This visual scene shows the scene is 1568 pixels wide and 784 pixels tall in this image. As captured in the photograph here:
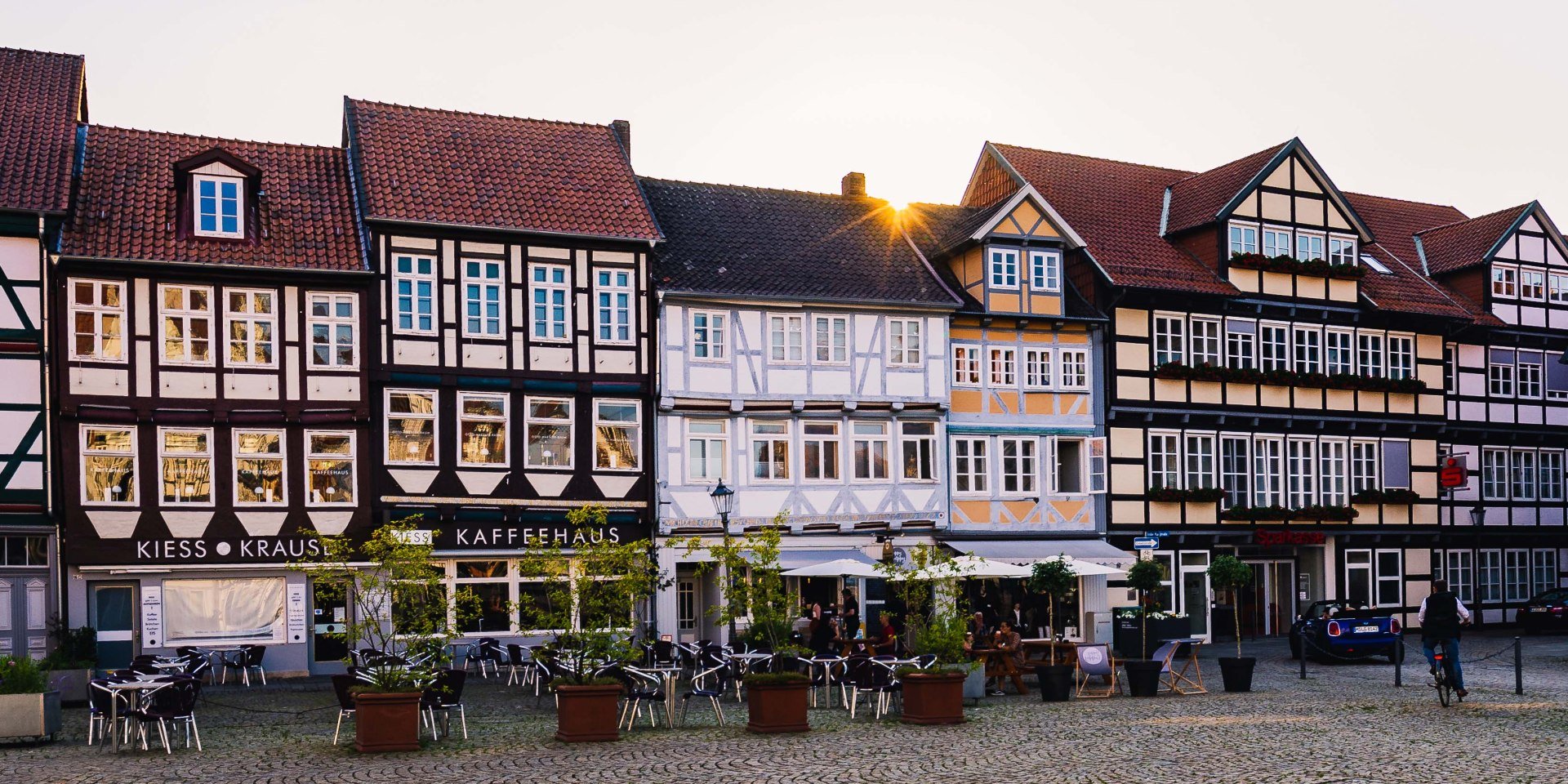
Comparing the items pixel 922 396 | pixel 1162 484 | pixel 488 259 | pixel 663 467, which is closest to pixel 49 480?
pixel 488 259

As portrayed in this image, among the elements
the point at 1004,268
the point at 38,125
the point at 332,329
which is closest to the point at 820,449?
the point at 1004,268

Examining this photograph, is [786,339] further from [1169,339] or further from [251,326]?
[251,326]

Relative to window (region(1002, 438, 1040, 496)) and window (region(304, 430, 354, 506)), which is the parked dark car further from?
window (region(304, 430, 354, 506))

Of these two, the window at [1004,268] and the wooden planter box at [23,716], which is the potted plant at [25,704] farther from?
the window at [1004,268]

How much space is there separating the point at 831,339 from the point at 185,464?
13299mm

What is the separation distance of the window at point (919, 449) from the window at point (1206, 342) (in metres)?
7.53

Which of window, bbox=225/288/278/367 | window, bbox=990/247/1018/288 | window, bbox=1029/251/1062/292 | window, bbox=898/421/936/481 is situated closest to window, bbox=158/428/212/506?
window, bbox=225/288/278/367

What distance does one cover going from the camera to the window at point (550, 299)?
32969 mm

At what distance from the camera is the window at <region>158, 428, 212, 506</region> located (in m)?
30.1

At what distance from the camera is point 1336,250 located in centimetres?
4178

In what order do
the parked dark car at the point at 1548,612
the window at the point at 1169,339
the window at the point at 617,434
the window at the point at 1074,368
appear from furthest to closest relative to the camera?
the parked dark car at the point at 1548,612 → the window at the point at 1169,339 → the window at the point at 1074,368 → the window at the point at 617,434

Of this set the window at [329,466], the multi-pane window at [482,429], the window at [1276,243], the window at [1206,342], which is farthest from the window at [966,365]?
the window at [329,466]

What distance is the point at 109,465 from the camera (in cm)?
2970

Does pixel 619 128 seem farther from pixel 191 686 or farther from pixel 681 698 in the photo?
pixel 191 686
